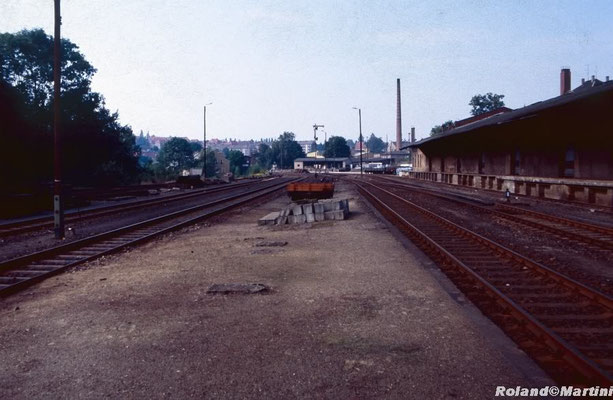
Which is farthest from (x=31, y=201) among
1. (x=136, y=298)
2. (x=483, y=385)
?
(x=483, y=385)

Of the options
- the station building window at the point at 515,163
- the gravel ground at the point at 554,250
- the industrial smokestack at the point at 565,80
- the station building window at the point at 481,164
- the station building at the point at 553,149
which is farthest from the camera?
the industrial smokestack at the point at 565,80

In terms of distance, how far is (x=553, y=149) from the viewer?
82.7 ft

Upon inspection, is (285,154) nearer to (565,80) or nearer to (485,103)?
(485,103)

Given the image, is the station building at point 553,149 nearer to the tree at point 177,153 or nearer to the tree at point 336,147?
the tree at point 177,153

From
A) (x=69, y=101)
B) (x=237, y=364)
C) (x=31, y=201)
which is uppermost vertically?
(x=69, y=101)

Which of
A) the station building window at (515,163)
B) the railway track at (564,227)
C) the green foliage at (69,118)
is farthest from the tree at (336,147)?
the railway track at (564,227)

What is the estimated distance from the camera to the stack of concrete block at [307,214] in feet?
51.4

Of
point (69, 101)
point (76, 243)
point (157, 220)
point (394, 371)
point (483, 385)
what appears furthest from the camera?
point (69, 101)

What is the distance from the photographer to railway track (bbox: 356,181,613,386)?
4.20 m

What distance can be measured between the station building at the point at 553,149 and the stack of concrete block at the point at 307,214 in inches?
401

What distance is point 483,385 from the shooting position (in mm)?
3850

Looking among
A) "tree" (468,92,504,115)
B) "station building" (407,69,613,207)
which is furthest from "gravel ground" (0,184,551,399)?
"tree" (468,92,504,115)

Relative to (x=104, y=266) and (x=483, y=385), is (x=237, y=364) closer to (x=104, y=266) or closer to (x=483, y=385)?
(x=483, y=385)

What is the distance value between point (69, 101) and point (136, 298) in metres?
39.5
